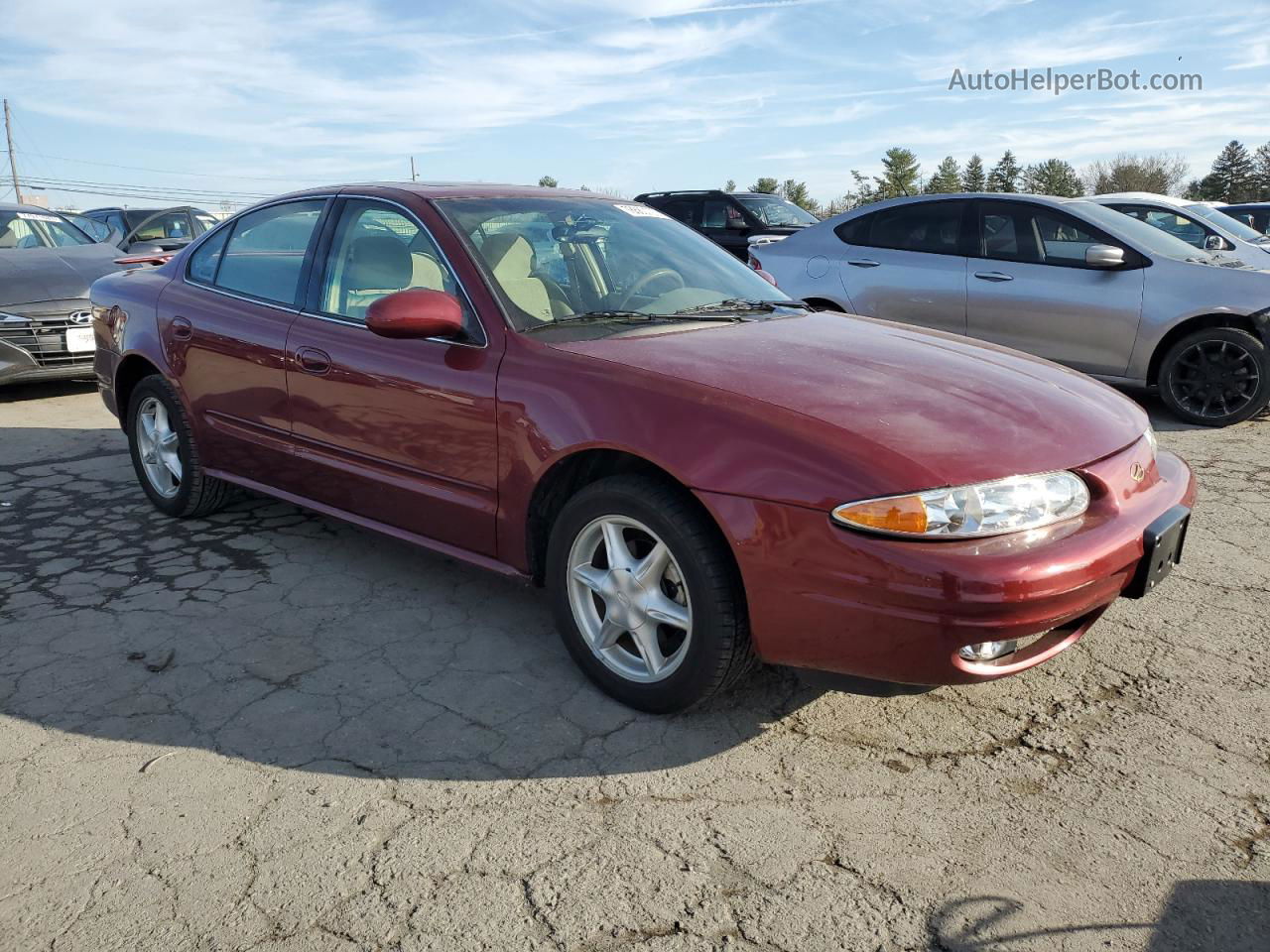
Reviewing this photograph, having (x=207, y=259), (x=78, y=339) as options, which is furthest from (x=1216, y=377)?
(x=78, y=339)

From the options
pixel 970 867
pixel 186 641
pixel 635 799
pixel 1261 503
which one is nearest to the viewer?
pixel 970 867

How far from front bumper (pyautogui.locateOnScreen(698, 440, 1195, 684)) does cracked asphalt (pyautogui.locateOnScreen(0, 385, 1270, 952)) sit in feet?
0.95

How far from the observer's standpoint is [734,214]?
1421 centimetres

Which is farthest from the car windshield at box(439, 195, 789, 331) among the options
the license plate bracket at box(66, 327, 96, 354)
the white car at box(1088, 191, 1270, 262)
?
the license plate bracket at box(66, 327, 96, 354)

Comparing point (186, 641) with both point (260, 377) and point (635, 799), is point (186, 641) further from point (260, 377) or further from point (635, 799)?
point (635, 799)

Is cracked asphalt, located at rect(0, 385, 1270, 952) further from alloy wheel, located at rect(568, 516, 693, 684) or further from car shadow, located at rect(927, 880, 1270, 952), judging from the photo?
alloy wheel, located at rect(568, 516, 693, 684)

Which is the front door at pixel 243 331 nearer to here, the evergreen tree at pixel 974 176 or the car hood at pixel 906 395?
the car hood at pixel 906 395

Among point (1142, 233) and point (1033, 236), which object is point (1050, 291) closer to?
point (1033, 236)

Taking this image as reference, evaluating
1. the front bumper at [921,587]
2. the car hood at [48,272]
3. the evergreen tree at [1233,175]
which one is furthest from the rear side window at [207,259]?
the evergreen tree at [1233,175]

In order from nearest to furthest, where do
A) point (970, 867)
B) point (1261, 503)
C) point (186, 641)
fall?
point (970, 867)
point (186, 641)
point (1261, 503)

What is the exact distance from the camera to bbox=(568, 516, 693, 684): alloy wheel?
2.80 metres

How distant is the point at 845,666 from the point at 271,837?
1.45 metres

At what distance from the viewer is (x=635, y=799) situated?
2510 mm

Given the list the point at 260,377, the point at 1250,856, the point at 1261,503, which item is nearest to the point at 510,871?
the point at 1250,856
